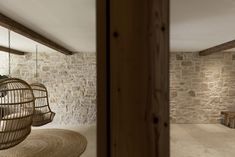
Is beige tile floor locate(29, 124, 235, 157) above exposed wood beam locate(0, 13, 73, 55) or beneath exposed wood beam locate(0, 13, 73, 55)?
beneath

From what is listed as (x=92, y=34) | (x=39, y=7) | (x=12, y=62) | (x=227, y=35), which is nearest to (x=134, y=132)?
(x=39, y=7)

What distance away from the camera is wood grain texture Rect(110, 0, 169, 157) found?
0.73 m

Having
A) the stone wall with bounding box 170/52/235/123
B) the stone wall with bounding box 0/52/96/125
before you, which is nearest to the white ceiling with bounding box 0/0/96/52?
the stone wall with bounding box 0/52/96/125

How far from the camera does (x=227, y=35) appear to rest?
3973mm

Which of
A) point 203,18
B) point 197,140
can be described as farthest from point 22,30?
point 197,140

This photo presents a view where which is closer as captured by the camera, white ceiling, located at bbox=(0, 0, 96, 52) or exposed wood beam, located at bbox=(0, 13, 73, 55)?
white ceiling, located at bbox=(0, 0, 96, 52)

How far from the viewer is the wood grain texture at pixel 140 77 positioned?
2.38 feet

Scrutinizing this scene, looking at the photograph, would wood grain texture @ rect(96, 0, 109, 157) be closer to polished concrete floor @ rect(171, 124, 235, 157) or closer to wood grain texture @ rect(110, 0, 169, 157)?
wood grain texture @ rect(110, 0, 169, 157)

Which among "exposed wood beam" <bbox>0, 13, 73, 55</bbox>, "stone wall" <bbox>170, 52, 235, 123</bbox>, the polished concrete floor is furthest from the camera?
"stone wall" <bbox>170, 52, 235, 123</bbox>

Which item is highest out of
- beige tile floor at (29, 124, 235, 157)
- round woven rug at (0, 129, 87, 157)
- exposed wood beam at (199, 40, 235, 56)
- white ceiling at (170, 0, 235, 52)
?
white ceiling at (170, 0, 235, 52)

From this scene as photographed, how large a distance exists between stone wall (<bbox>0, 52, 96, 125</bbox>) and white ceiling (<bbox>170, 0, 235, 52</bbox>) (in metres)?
3.39

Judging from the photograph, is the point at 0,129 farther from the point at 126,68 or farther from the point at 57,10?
the point at 126,68

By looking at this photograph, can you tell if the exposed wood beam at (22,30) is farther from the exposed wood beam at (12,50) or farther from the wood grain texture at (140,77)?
the wood grain texture at (140,77)

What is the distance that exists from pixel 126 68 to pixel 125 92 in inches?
3.3
